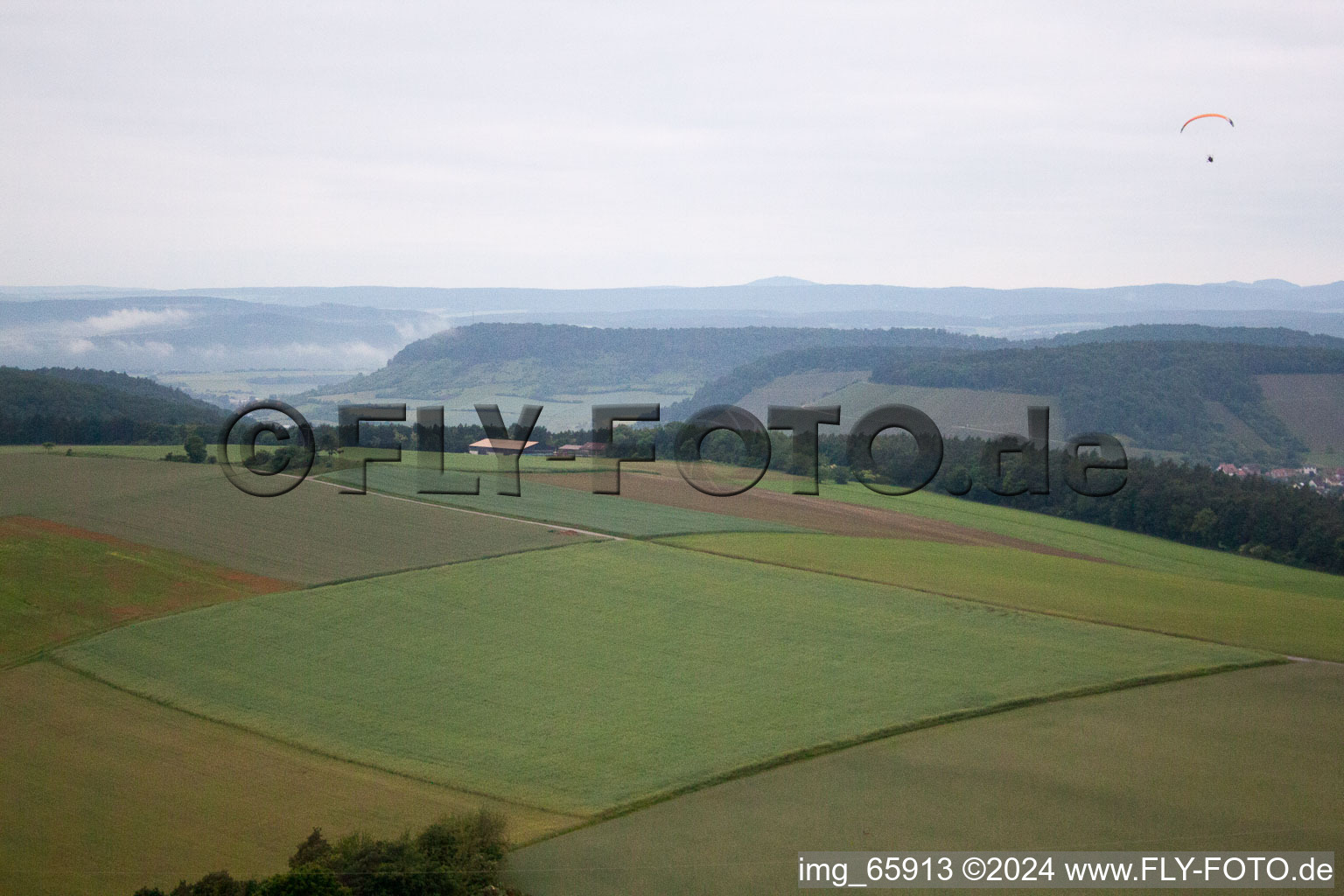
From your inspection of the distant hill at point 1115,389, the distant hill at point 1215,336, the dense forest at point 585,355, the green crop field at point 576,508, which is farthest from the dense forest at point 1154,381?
the green crop field at point 576,508

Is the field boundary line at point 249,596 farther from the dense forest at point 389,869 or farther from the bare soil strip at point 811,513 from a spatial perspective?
the dense forest at point 389,869

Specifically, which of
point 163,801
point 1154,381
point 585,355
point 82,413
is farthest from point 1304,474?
point 585,355

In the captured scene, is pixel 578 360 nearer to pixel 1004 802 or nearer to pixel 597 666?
pixel 597 666

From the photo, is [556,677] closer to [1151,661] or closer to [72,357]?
[1151,661]

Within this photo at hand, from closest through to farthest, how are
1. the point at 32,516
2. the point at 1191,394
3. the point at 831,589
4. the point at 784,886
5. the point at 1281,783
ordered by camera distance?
the point at 784,886 < the point at 1281,783 < the point at 831,589 < the point at 32,516 < the point at 1191,394

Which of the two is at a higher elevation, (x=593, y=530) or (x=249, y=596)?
(x=593, y=530)

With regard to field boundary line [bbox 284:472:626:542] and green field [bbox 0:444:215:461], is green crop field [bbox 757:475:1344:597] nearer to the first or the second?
field boundary line [bbox 284:472:626:542]

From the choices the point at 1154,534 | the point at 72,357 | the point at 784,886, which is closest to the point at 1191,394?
the point at 1154,534
